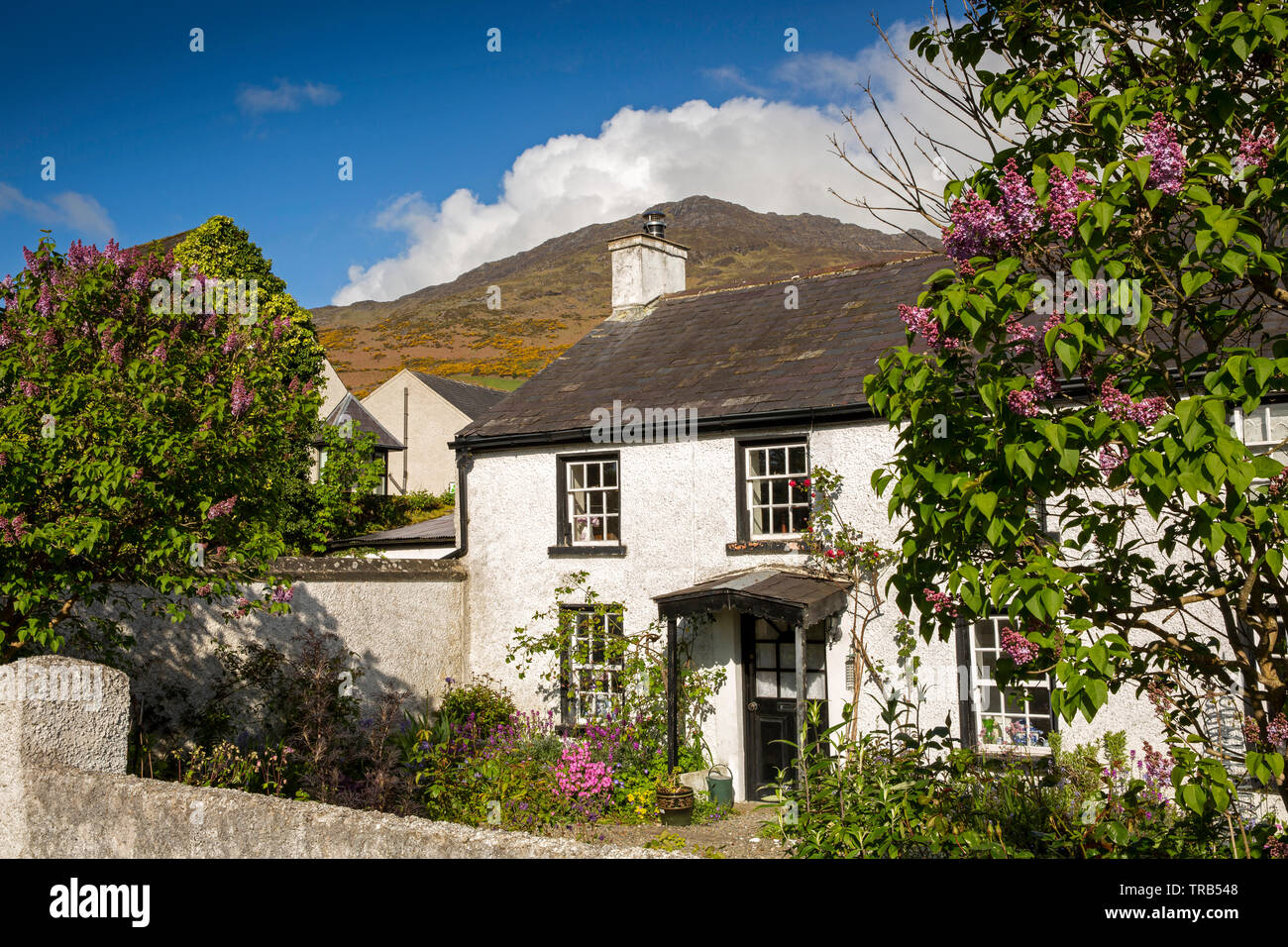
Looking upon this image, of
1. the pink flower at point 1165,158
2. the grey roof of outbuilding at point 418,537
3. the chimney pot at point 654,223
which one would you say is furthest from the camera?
the chimney pot at point 654,223

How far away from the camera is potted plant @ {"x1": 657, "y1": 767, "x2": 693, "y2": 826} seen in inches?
434

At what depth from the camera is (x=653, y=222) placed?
60.1 feet

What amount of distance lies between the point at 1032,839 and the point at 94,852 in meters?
5.65

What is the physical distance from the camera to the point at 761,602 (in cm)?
1099

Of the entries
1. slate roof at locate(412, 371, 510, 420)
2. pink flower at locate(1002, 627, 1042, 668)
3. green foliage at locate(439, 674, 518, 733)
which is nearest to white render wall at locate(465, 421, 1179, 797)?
green foliage at locate(439, 674, 518, 733)

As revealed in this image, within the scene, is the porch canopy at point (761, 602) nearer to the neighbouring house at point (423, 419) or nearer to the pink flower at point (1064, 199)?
the pink flower at point (1064, 199)

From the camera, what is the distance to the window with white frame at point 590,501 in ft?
45.4

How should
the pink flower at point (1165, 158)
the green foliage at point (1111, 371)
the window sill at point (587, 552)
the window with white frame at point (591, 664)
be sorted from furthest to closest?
1. the window sill at point (587, 552)
2. the window with white frame at point (591, 664)
3. the pink flower at point (1165, 158)
4. the green foliage at point (1111, 371)

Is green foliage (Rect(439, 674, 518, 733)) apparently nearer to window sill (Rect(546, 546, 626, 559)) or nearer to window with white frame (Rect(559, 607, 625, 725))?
window with white frame (Rect(559, 607, 625, 725))

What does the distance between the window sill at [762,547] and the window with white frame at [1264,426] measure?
4886mm

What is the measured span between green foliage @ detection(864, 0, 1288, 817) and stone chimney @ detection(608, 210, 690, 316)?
43.1ft

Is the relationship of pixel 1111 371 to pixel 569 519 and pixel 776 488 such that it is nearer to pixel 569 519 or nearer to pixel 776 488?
pixel 776 488

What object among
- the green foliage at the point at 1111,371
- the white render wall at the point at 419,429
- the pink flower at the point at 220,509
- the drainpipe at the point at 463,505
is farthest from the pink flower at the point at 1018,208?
the white render wall at the point at 419,429
